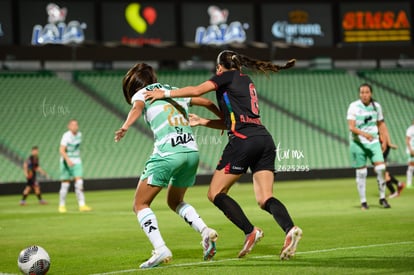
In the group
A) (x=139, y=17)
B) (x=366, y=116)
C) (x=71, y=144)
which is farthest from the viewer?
(x=139, y=17)

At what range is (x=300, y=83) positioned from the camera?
44969mm

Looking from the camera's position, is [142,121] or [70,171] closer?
[70,171]

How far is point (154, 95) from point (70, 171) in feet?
40.3

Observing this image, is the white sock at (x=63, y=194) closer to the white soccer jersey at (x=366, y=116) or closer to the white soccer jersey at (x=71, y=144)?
the white soccer jersey at (x=71, y=144)

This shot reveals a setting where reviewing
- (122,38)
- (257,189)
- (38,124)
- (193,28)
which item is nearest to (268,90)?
(193,28)

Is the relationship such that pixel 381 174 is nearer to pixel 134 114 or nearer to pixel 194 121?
pixel 194 121

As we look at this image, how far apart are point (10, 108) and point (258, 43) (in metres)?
13.0

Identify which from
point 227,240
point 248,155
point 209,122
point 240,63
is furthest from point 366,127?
point 248,155

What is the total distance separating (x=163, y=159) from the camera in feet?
32.0

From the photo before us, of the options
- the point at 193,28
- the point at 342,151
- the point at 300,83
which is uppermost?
the point at 193,28

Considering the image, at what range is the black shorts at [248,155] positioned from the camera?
10.0 m

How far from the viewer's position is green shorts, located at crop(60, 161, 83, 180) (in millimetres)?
21484

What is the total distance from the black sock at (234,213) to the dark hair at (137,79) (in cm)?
164

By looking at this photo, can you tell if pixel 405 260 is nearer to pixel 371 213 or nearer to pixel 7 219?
pixel 371 213
